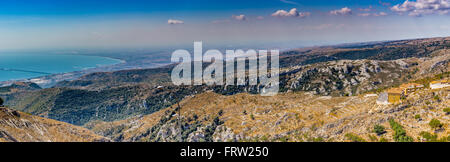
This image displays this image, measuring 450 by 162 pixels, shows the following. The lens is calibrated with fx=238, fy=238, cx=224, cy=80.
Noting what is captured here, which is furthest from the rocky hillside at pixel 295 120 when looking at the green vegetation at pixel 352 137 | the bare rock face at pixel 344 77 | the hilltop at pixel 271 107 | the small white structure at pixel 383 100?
the bare rock face at pixel 344 77

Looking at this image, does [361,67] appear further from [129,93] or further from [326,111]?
[129,93]

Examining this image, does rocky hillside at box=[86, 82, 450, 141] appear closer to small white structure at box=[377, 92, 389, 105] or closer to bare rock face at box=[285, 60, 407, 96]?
small white structure at box=[377, 92, 389, 105]

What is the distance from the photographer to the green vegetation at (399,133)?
2983 cm

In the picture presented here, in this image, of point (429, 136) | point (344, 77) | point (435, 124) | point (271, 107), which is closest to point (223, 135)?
point (271, 107)

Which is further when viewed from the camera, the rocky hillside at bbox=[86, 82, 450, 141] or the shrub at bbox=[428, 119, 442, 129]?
the rocky hillside at bbox=[86, 82, 450, 141]

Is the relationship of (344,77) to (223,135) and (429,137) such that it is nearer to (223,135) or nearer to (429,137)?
(223,135)

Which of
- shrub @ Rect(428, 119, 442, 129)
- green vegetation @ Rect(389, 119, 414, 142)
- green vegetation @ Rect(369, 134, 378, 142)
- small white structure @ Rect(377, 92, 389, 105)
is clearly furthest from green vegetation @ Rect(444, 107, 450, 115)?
small white structure @ Rect(377, 92, 389, 105)

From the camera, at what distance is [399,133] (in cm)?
3147

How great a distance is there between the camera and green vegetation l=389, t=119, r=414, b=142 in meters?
29.8

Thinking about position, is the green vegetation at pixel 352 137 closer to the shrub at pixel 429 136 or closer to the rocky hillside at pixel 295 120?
the rocky hillside at pixel 295 120

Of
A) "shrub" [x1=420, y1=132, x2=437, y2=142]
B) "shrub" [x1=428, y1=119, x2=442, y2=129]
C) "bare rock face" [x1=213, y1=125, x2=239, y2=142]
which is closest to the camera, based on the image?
"shrub" [x1=420, y1=132, x2=437, y2=142]
